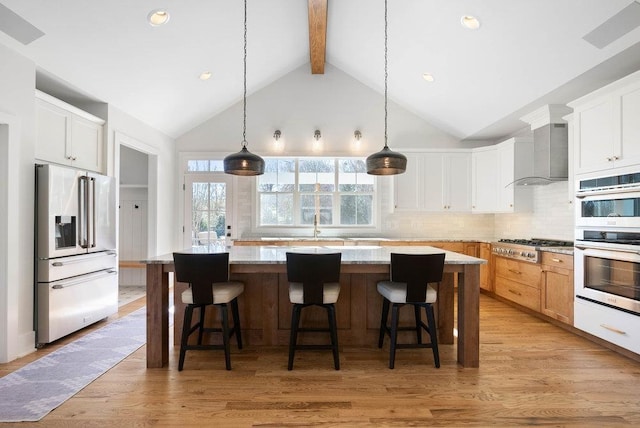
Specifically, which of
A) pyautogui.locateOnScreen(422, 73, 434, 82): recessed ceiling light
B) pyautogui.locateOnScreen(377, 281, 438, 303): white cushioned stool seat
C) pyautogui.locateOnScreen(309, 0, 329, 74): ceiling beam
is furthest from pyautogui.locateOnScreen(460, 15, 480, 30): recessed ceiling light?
pyautogui.locateOnScreen(377, 281, 438, 303): white cushioned stool seat

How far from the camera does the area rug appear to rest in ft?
7.25

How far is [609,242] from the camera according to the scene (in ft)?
10.3

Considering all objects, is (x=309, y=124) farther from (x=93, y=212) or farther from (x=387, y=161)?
(x=93, y=212)

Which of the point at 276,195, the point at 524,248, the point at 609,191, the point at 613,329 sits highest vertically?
the point at 276,195

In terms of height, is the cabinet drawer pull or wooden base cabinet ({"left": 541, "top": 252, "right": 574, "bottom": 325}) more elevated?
wooden base cabinet ({"left": 541, "top": 252, "right": 574, "bottom": 325})

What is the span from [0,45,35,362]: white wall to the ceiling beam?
2.94 m

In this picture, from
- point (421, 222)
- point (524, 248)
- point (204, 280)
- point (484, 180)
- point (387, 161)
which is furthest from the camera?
point (421, 222)

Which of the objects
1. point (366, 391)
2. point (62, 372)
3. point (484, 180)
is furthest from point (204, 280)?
point (484, 180)

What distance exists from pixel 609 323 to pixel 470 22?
10.3ft

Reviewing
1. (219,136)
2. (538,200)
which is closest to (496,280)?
(538,200)

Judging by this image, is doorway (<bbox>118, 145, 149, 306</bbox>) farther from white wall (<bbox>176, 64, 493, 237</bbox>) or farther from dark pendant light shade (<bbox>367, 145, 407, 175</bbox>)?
dark pendant light shade (<bbox>367, 145, 407, 175</bbox>)

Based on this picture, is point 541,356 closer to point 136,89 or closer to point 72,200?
point 72,200

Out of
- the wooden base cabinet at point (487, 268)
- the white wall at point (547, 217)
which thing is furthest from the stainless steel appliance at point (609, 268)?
the wooden base cabinet at point (487, 268)

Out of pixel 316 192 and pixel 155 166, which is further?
pixel 316 192
